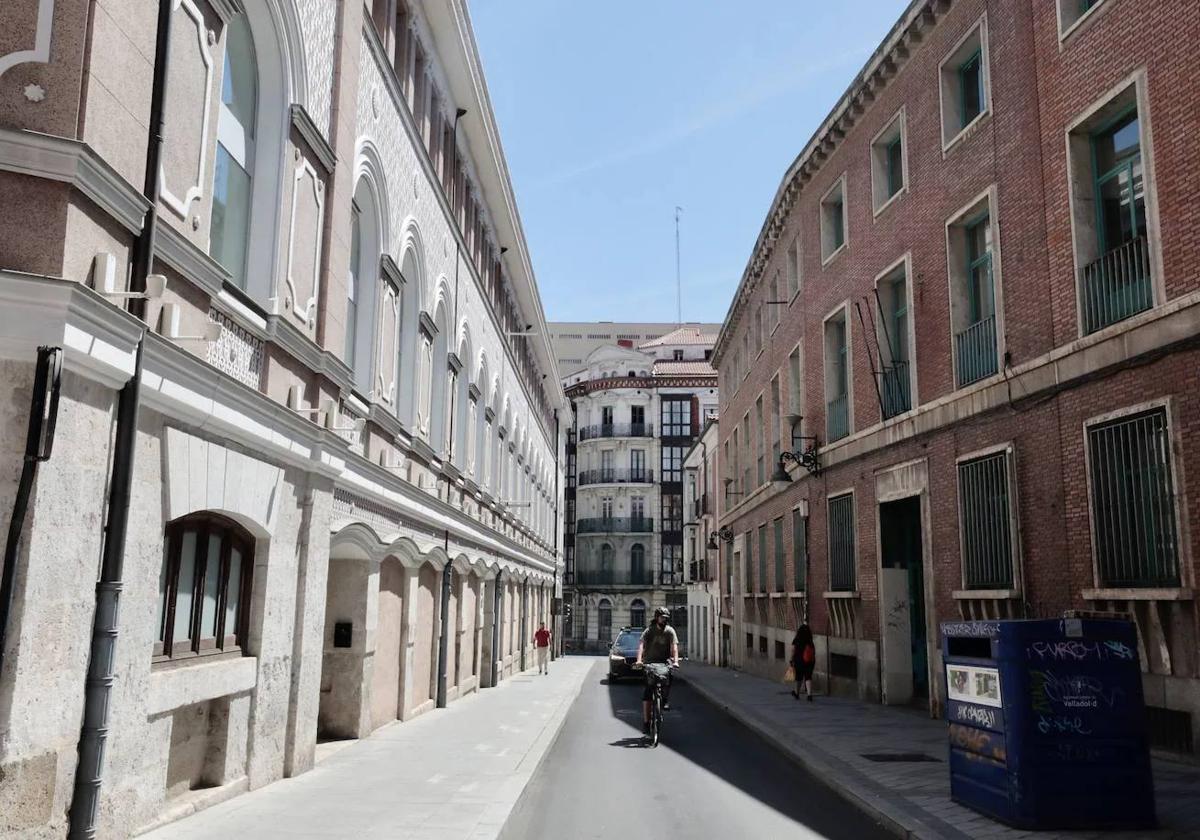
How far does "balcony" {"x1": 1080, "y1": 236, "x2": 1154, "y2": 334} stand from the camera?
38.5 feet

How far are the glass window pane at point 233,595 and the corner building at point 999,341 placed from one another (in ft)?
31.3

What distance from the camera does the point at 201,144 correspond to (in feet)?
27.1

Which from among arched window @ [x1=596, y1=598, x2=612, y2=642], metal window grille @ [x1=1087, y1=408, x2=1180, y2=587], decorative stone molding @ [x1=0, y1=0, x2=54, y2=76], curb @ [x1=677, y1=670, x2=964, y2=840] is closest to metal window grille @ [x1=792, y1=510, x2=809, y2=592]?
curb @ [x1=677, y1=670, x2=964, y2=840]

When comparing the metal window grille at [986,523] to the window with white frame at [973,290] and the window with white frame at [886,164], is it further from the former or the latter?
the window with white frame at [886,164]

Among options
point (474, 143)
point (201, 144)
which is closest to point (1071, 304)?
point (201, 144)

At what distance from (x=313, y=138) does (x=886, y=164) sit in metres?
13.5

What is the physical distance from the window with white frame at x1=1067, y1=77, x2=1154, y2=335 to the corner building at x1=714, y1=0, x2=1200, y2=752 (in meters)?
0.03

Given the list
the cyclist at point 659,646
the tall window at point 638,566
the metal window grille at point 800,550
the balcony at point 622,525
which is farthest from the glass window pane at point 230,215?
the tall window at point 638,566

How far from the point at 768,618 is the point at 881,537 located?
11668mm

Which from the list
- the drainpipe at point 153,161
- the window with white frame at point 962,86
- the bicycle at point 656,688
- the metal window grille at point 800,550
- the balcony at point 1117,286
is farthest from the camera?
the metal window grille at point 800,550

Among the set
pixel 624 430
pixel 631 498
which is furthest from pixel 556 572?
pixel 624 430

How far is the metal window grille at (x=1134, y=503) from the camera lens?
11.1 meters

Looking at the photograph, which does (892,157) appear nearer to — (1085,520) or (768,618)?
(1085,520)

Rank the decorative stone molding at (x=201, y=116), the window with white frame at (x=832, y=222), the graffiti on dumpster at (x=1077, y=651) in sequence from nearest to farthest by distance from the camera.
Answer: the decorative stone molding at (x=201, y=116) → the graffiti on dumpster at (x=1077, y=651) → the window with white frame at (x=832, y=222)
